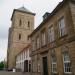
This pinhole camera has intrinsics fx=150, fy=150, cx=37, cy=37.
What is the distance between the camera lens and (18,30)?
59.2 meters

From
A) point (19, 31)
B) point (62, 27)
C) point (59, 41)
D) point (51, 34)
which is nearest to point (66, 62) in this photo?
point (59, 41)

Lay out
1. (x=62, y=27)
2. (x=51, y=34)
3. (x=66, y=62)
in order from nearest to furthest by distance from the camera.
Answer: (x=66, y=62), (x=62, y=27), (x=51, y=34)

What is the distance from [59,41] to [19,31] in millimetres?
45043

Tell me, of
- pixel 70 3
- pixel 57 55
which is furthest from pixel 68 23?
pixel 57 55

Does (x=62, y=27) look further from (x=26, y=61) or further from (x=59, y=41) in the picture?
(x=26, y=61)

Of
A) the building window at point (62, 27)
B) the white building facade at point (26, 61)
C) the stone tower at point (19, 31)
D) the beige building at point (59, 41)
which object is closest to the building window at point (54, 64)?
the beige building at point (59, 41)

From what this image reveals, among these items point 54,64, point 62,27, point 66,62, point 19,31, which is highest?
point 19,31

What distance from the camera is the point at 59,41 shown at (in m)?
15.2

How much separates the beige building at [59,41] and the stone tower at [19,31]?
37.1 m

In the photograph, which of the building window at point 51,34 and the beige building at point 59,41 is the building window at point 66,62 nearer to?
the beige building at point 59,41

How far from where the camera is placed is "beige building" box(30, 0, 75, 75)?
1325cm

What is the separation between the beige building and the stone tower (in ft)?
122

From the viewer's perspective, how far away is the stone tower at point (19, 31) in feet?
186

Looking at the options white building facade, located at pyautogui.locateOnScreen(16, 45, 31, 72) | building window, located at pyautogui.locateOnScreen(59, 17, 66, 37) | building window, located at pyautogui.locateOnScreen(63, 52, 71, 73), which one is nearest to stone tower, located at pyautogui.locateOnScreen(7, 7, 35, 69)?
white building facade, located at pyautogui.locateOnScreen(16, 45, 31, 72)
